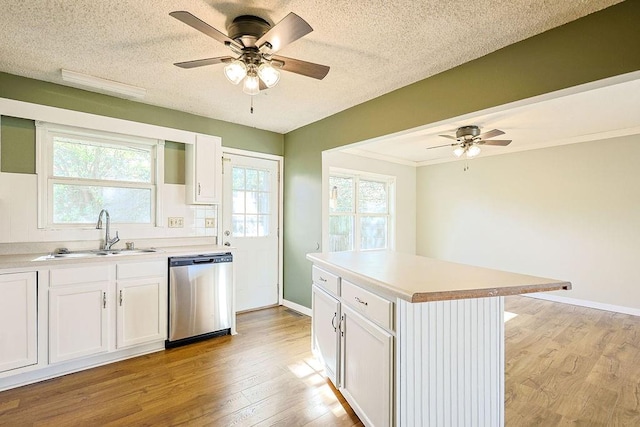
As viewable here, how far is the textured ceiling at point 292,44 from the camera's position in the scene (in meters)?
1.74

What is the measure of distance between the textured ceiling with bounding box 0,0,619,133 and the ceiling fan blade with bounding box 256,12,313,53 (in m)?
0.24

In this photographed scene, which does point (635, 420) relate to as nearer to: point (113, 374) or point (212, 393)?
point (212, 393)

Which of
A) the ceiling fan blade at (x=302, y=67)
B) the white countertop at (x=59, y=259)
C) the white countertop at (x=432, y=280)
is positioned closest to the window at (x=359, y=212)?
the white countertop at (x=59, y=259)

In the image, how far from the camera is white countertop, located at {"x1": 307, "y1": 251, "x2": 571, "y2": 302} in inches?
53.3

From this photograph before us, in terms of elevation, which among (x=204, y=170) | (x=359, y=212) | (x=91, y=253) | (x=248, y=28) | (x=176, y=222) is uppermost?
(x=248, y=28)

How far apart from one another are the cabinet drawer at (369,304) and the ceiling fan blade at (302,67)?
1.36 m

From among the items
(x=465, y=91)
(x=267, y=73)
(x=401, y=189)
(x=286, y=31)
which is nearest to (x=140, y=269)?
(x=267, y=73)

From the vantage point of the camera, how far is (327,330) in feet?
7.57

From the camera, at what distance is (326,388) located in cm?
228

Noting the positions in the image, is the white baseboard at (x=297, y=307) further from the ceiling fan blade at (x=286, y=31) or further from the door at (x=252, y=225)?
the ceiling fan blade at (x=286, y=31)

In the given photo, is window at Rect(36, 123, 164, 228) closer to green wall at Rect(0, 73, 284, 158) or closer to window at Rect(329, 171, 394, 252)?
green wall at Rect(0, 73, 284, 158)

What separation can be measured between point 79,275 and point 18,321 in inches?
18.0

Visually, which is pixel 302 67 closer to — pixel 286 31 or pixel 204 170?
pixel 286 31

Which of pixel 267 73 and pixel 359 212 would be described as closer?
pixel 267 73
